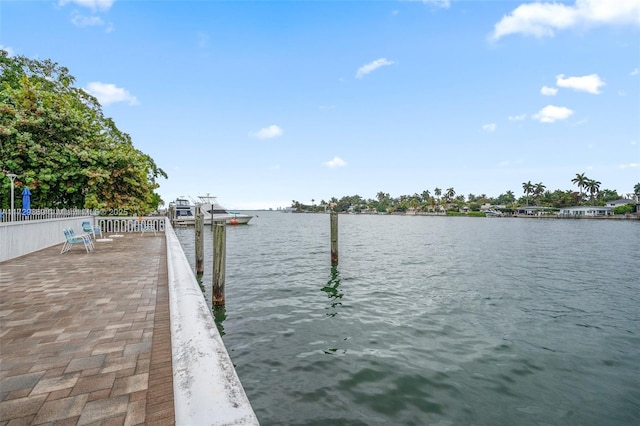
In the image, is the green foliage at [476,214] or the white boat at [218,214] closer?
the white boat at [218,214]

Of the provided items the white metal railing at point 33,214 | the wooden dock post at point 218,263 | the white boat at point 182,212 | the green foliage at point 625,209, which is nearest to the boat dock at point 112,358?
the wooden dock post at point 218,263

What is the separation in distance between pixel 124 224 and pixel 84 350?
19087 mm

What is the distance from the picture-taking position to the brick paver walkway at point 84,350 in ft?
8.71

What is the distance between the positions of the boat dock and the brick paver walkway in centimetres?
1

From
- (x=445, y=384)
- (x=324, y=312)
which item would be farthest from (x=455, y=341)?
(x=324, y=312)

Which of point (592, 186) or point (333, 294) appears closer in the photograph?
point (333, 294)

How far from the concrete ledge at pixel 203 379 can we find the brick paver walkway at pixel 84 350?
0.74 metres

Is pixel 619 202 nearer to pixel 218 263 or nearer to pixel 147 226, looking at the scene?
pixel 147 226

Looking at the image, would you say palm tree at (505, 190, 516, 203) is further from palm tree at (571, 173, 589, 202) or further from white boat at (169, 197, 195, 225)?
white boat at (169, 197, 195, 225)

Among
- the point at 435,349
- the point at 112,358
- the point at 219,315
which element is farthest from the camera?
the point at 219,315

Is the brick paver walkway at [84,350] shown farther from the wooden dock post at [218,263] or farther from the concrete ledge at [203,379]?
the wooden dock post at [218,263]

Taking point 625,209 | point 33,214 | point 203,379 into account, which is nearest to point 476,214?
point 625,209

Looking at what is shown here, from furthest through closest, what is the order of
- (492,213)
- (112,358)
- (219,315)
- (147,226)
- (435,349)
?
1. (492,213)
2. (147,226)
3. (219,315)
4. (435,349)
5. (112,358)

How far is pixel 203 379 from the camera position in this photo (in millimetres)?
1731
